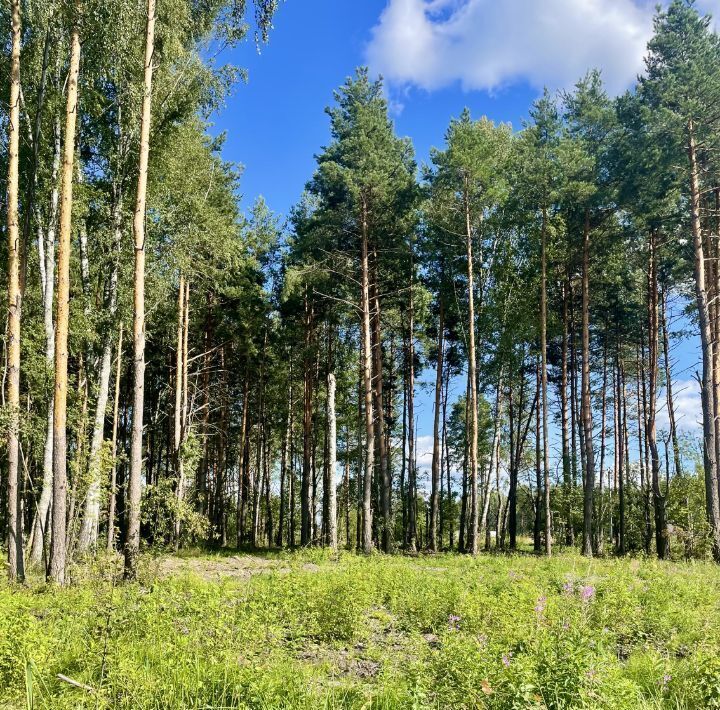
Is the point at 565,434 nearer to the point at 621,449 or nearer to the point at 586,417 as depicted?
the point at 621,449

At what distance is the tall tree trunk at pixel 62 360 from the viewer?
8.93 meters

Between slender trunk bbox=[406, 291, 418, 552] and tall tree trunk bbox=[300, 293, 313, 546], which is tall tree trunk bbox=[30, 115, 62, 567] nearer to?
tall tree trunk bbox=[300, 293, 313, 546]

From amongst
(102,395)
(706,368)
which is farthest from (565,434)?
(102,395)

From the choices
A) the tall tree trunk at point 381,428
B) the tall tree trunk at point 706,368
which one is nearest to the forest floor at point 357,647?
the tall tree trunk at point 706,368

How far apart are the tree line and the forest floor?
3435mm

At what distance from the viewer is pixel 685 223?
16859 millimetres

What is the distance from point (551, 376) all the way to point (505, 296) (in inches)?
248

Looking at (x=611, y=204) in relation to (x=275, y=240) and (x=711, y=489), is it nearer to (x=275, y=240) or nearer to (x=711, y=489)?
(x=711, y=489)

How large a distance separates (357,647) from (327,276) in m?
12.8

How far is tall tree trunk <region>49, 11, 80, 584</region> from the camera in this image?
893 cm

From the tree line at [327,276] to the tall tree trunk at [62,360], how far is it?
0.14ft

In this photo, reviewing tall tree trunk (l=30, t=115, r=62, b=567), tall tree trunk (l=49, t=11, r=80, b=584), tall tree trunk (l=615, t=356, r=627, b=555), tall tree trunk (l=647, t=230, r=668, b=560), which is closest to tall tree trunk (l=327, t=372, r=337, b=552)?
tall tree trunk (l=30, t=115, r=62, b=567)

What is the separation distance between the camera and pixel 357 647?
20.0ft

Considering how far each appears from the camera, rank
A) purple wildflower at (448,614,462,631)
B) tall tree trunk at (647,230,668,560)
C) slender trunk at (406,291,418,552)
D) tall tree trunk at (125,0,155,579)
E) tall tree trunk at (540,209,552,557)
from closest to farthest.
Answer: purple wildflower at (448,614,462,631) < tall tree trunk at (125,0,155,579) < tall tree trunk at (540,209,552,557) < tall tree trunk at (647,230,668,560) < slender trunk at (406,291,418,552)
